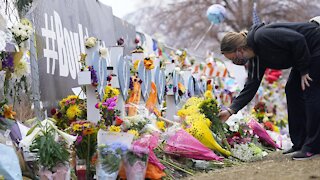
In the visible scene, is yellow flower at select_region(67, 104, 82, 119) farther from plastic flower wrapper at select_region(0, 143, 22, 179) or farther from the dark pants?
the dark pants

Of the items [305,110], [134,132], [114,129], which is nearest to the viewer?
[114,129]

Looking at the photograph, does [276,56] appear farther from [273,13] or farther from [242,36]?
[273,13]

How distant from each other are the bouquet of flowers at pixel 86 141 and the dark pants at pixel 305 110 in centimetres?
157

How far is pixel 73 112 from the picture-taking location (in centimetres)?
464

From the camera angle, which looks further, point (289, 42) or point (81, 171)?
point (289, 42)

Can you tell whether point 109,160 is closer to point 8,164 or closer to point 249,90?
point 8,164

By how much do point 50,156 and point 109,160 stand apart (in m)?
0.37

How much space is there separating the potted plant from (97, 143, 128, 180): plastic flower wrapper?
217 millimetres

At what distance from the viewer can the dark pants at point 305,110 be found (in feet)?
13.9

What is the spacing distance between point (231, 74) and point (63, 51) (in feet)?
28.8

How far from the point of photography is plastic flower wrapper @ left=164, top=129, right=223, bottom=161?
14.7ft

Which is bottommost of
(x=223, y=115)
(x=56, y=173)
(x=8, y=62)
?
(x=56, y=173)

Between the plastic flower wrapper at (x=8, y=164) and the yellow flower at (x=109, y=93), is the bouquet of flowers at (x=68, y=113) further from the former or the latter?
the plastic flower wrapper at (x=8, y=164)

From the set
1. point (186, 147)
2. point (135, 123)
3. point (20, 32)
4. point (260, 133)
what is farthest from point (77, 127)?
point (260, 133)
